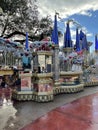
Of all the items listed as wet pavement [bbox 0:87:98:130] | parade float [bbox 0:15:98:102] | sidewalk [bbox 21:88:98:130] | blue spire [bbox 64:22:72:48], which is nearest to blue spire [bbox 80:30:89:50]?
blue spire [bbox 64:22:72:48]

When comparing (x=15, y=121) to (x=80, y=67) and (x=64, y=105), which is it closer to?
(x=64, y=105)

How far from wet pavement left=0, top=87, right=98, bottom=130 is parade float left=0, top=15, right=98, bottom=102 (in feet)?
2.34

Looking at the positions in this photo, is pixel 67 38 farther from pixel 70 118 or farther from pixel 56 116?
pixel 70 118

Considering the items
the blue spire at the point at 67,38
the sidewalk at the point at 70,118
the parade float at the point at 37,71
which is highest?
the blue spire at the point at 67,38

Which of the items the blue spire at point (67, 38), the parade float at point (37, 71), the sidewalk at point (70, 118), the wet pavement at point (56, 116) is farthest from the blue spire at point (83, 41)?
the sidewalk at point (70, 118)

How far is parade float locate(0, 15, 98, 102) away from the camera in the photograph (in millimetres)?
11320

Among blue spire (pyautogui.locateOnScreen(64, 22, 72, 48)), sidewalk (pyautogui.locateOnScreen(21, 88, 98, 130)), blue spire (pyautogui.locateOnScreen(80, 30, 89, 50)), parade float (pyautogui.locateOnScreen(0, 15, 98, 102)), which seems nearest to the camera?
sidewalk (pyautogui.locateOnScreen(21, 88, 98, 130))

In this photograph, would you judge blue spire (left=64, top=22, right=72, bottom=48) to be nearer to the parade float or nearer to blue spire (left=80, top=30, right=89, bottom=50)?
the parade float

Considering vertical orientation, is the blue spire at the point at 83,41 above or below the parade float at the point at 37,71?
above

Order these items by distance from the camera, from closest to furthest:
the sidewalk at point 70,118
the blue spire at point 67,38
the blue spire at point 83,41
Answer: the sidewalk at point 70,118 → the blue spire at point 67,38 → the blue spire at point 83,41

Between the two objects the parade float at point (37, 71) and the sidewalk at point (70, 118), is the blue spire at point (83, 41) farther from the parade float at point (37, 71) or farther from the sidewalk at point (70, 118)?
the sidewalk at point (70, 118)

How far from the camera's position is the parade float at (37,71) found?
11.3m

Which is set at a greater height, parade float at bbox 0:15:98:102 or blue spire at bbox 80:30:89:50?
blue spire at bbox 80:30:89:50

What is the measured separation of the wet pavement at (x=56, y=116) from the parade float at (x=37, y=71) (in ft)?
2.34
